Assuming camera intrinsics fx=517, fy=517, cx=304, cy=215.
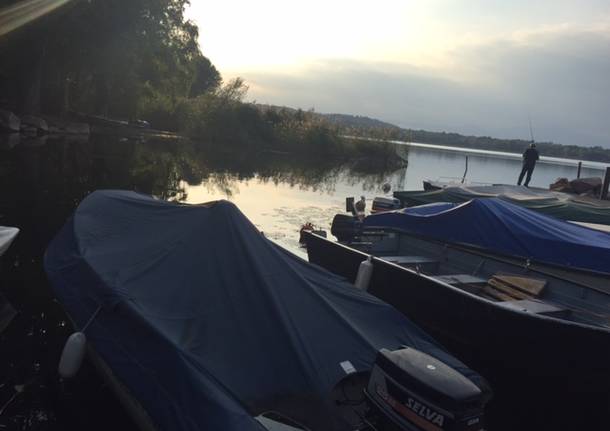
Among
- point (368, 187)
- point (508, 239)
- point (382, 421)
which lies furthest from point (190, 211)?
point (368, 187)

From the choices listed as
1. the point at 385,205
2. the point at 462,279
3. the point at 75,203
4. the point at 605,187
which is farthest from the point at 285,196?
the point at 462,279

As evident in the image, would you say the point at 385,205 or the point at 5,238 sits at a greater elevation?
the point at 5,238

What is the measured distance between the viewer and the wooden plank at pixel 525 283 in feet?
24.9

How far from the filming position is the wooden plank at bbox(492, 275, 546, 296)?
7.58m

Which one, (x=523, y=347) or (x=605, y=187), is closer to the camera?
(x=523, y=347)

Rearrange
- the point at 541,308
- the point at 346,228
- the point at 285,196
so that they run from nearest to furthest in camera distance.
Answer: the point at 541,308 < the point at 346,228 < the point at 285,196

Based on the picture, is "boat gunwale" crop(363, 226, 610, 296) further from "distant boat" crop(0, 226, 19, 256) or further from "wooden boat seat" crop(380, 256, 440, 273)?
"distant boat" crop(0, 226, 19, 256)

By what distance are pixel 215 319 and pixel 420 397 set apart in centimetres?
189

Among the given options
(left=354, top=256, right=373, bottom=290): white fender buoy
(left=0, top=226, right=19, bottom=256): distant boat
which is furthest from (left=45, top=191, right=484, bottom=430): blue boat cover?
(left=354, top=256, right=373, bottom=290): white fender buoy

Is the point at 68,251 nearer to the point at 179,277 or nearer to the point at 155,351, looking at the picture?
the point at 179,277

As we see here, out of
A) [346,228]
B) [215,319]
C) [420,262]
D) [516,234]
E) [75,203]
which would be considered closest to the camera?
[215,319]

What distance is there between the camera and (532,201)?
1307cm

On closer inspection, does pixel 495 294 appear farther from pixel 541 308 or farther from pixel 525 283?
pixel 541 308

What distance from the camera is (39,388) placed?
542cm
